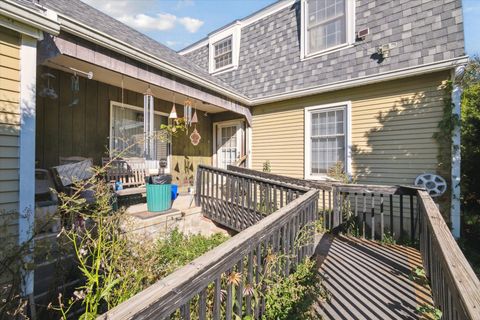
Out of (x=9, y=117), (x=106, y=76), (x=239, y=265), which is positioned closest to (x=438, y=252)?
(x=239, y=265)

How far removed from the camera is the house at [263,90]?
2785mm

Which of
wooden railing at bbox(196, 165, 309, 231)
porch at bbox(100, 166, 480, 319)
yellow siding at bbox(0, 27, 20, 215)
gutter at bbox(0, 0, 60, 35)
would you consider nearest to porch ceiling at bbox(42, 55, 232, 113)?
gutter at bbox(0, 0, 60, 35)

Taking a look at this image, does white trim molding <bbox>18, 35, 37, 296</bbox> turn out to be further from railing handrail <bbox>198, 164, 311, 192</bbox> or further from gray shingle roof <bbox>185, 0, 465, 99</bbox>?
gray shingle roof <bbox>185, 0, 465, 99</bbox>

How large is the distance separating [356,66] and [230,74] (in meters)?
4.32

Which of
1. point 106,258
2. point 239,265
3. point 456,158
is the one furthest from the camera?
point 456,158

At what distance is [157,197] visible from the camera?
4445 millimetres

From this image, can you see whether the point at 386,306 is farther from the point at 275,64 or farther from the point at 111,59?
the point at 275,64

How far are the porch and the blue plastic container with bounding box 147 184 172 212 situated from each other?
36.6 inches

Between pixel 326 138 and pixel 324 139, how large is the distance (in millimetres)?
58

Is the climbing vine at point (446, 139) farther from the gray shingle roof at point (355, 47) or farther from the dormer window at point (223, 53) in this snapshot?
the dormer window at point (223, 53)

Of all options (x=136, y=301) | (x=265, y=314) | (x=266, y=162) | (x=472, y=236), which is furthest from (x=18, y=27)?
(x=472, y=236)

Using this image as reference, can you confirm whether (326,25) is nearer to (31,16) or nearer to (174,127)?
(174,127)

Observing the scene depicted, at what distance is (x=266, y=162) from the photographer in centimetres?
741

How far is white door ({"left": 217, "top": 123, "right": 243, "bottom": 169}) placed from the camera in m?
8.06
